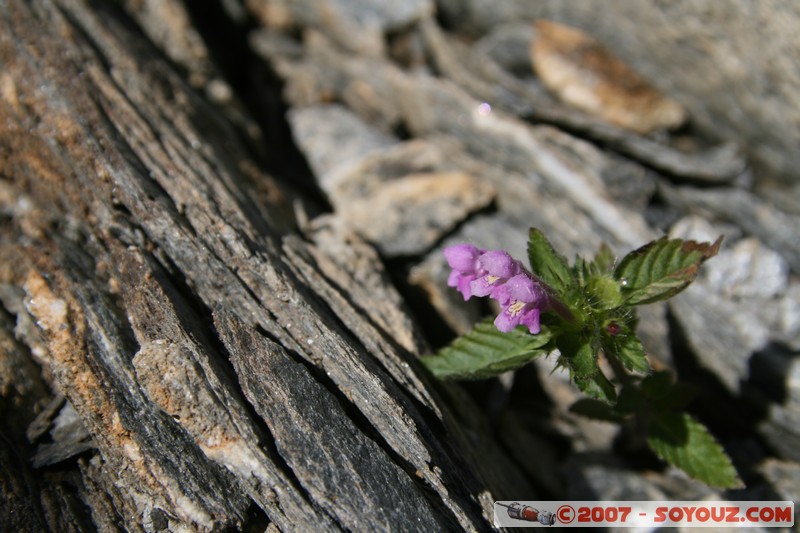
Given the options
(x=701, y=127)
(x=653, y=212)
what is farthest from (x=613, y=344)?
(x=701, y=127)

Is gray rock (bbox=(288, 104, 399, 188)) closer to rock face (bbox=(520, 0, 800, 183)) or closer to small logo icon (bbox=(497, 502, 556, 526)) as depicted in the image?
rock face (bbox=(520, 0, 800, 183))

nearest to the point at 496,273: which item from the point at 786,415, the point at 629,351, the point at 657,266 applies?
the point at 629,351

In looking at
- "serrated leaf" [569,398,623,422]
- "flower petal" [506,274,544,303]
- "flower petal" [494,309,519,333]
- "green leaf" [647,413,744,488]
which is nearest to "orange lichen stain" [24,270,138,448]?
"flower petal" [494,309,519,333]

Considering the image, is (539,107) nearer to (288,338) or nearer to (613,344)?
(613,344)

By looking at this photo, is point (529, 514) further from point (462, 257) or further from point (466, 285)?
point (462, 257)

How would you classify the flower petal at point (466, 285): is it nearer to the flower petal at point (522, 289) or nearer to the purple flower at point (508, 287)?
the purple flower at point (508, 287)

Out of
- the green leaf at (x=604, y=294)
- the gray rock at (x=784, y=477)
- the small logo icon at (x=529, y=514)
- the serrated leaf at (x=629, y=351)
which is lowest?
the gray rock at (x=784, y=477)

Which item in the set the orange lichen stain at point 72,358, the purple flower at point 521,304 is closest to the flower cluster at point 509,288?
the purple flower at point 521,304
